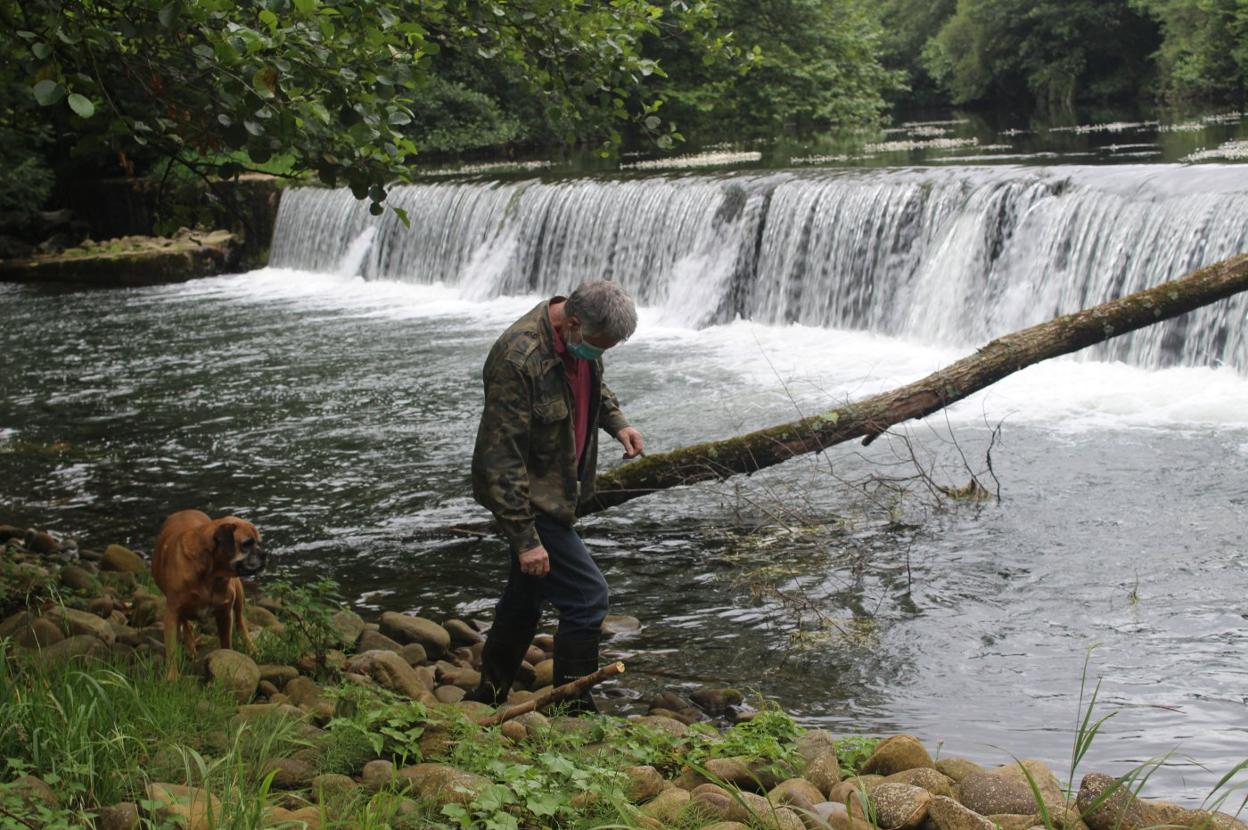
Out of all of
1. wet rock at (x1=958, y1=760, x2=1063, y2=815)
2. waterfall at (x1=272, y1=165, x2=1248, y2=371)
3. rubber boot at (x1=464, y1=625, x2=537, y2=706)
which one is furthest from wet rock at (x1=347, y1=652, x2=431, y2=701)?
waterfall at (x1=272, y1=165, x2=1248, y2=371)

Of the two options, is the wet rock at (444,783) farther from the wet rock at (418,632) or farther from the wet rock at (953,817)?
the wet rock at (418,632)

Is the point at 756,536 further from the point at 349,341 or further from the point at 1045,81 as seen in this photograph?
the point at 1045,81

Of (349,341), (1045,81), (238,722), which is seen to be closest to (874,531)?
(238,722)

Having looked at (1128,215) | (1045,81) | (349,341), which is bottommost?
(349,341)

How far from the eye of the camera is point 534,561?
4797 mm

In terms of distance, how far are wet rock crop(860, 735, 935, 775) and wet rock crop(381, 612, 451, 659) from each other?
7.82 ft

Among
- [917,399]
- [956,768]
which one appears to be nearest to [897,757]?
[956,768]

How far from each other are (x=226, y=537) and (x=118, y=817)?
6.82 feet

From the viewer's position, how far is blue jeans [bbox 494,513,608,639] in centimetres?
502

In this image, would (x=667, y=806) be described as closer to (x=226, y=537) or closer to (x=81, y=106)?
(x=226, y=537)

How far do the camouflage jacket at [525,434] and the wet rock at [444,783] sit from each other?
944 millimetres

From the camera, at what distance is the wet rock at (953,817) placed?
3.94 metres

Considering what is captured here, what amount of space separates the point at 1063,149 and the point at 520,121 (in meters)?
17.2

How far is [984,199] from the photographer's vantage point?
46.1 feet
